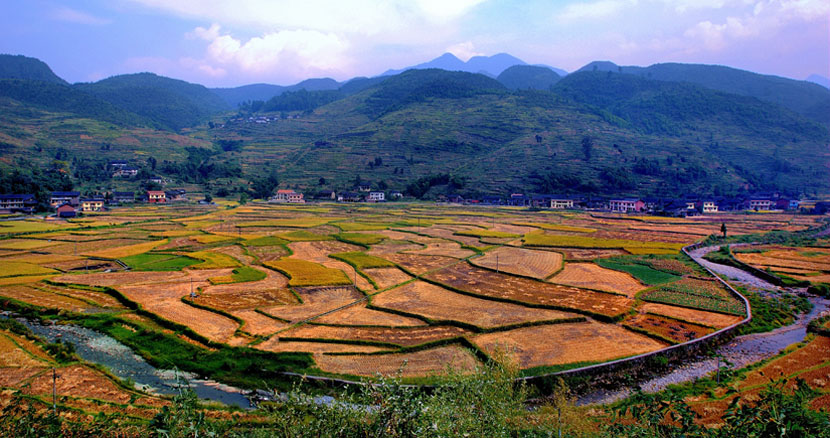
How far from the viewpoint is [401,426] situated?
8.03m

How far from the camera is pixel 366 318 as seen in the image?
23047 mm

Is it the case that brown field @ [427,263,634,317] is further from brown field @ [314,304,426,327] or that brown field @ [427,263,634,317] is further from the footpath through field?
brown field @ [314,304,426,327]

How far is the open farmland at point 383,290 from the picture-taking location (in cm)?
1991

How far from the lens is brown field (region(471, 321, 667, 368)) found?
60.7ft

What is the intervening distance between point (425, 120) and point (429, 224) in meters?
97.4

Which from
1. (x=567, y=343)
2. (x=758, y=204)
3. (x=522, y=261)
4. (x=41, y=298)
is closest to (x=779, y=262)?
(x=522, y=261)

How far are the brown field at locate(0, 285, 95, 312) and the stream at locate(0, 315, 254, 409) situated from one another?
1.98m

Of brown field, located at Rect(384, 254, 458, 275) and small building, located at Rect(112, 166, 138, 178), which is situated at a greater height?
small building, located at Rect(112, 166, 138, 178)

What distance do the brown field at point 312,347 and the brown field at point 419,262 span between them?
525 inches

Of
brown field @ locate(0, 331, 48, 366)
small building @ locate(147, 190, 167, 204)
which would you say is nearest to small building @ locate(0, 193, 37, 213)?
small building @ locate(147, 190, 167, 204)

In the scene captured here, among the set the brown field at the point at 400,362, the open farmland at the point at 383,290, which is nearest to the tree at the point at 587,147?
the open farmland at the point at 383,290

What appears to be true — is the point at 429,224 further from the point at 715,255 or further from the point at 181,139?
the point at 181,139

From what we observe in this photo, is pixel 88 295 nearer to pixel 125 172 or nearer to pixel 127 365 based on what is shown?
pixel 127 365

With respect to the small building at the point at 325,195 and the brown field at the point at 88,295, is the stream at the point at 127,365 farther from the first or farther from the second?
the small building at the point at 325,195
